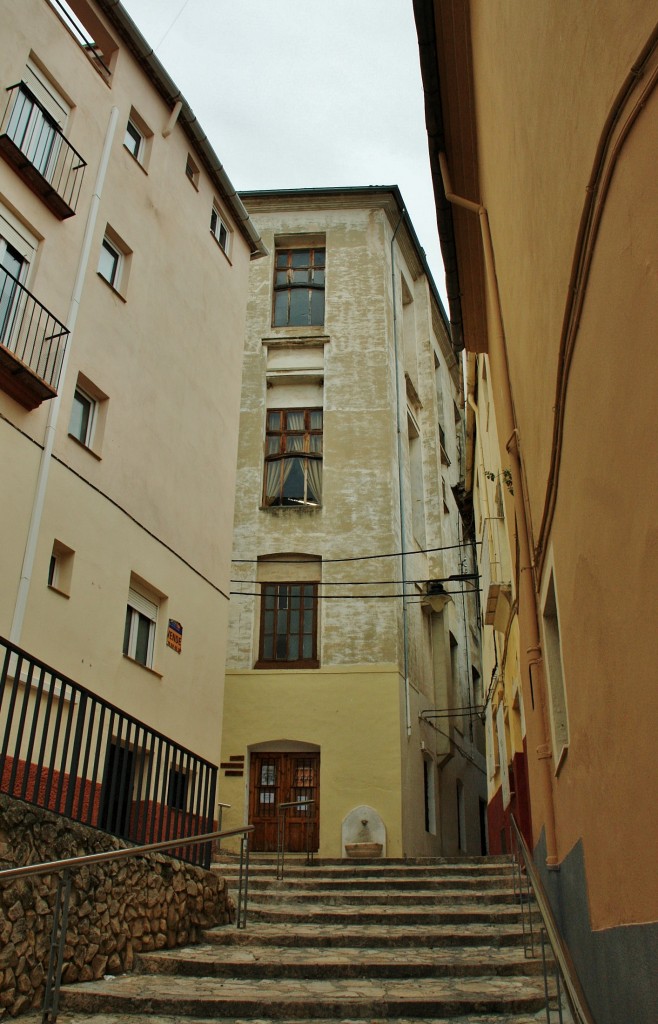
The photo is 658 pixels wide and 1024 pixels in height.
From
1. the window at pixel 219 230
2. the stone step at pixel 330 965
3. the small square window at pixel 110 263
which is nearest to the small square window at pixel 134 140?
the small square window at pixel 110 263

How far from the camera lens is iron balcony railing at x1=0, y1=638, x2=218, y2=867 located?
21.9 ft

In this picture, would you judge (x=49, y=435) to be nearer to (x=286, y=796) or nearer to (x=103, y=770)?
(x=103, y=770)

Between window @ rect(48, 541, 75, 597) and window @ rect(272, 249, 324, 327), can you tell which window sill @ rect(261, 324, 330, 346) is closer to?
window @ rect(272, 249, 324, 327)

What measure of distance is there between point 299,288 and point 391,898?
59.9 ft

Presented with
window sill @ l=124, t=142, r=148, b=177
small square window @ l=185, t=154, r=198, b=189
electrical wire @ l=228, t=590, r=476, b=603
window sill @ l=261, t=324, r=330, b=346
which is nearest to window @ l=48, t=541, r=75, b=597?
window sill @ l=124, t=142, r=148, b=177

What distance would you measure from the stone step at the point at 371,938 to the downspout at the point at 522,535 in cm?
99

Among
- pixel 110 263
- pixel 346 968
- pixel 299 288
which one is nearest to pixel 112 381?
pixel 110 263

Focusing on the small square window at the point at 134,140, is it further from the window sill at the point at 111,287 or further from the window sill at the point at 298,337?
the window sill at the point at 298,337

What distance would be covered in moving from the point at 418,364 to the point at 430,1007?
2312 cm

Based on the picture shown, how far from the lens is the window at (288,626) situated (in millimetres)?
20156

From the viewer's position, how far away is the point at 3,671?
6.36 meters

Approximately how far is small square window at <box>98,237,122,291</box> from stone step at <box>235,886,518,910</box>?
9.25 m

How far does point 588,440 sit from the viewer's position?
4.61 m

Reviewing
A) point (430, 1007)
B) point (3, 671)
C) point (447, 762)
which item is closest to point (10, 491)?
point (3, 671)
